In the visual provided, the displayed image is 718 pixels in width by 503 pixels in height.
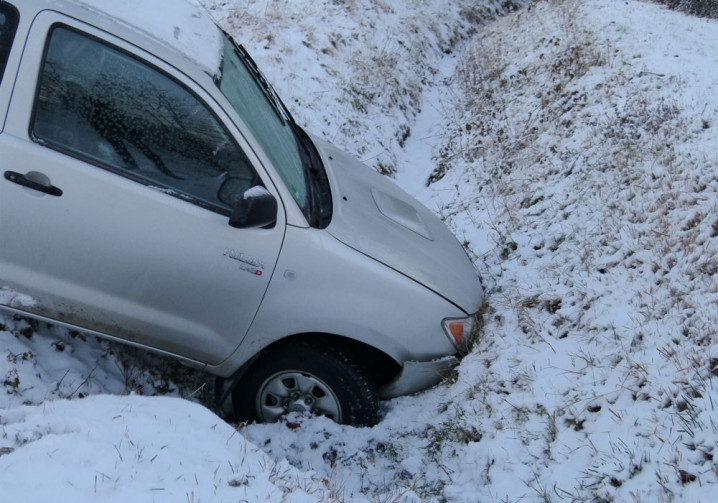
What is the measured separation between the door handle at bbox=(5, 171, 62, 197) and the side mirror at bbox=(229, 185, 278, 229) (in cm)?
88

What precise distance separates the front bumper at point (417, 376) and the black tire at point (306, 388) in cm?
18

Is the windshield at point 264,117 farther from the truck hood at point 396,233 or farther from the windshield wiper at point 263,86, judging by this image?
the truck hood at point 396,233

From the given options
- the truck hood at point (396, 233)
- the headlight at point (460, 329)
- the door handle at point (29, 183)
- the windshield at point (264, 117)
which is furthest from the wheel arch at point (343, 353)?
the door handle at point (29, 183)

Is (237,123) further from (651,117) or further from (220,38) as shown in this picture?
(651,117)

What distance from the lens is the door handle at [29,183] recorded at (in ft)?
10.6

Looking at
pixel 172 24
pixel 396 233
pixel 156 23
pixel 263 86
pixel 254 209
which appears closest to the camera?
pixel 254 209

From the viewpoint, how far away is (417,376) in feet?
13.0

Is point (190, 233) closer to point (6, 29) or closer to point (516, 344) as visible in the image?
point (6, 29)

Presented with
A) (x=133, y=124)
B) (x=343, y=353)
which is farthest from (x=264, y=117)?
(x=343, y=353)

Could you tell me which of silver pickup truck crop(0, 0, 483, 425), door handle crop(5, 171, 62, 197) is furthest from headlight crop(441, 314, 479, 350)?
door handle crop(5, 171, 62, 197)

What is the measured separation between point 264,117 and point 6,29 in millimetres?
1438

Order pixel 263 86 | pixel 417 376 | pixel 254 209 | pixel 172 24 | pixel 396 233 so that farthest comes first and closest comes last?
pixel 263 86, pixel 396 233, pixel 417 376, pixel 172 24, pixel 254 209

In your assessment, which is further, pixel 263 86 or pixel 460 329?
pixel 263 86

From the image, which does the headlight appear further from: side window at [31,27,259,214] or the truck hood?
side window at [31,27,259,214]
